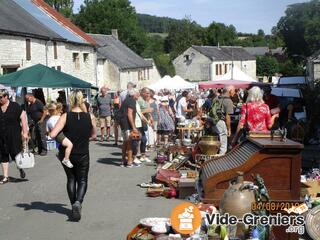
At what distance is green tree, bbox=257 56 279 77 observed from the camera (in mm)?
92062

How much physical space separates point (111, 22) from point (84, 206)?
65485 mm

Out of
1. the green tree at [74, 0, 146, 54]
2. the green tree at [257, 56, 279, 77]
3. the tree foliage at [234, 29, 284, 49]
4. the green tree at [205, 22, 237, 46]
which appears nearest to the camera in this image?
the green tree at [74, 0, 146, 54]

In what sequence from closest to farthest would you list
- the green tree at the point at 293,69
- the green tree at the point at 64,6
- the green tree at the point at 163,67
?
1. the green tree at the point at 163,67
2. the green tree at the point at 293,69
3. the green tree at the point at 64,6

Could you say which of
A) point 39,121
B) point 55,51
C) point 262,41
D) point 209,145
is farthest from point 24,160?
point 262,41

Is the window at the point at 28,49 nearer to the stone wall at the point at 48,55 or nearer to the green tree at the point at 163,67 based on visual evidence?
the stone wall at the point at 48,55

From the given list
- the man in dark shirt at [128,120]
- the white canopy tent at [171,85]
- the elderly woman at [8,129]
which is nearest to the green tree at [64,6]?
the white canopy tent at [171,85]

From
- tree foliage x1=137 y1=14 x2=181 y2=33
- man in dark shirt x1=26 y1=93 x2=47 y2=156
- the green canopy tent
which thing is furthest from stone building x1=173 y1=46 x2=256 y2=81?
tree foliage x1=137 y1=14 x2=181 y2=33

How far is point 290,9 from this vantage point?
235 ft

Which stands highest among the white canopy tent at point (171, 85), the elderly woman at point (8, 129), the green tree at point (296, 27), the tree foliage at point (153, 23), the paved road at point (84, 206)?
the tree foliage at point (153, 23)

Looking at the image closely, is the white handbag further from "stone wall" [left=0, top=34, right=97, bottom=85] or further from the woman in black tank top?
"stone wall" [left=0, top=34, right=97, bottom=85]

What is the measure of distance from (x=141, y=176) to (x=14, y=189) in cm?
261

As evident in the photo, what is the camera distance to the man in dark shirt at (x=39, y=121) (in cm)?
1496

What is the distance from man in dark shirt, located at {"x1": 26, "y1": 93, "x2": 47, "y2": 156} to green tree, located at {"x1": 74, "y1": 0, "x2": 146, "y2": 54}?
57.5m

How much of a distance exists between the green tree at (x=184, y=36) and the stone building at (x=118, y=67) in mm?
40226
